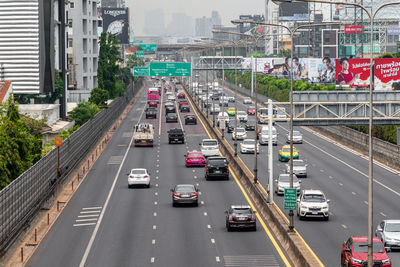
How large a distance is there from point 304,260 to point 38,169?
23.7 meters

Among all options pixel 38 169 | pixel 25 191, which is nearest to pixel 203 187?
pixel 38 169

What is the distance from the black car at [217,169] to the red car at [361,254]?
3436 centimetres

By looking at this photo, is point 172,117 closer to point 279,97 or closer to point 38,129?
point 279,97

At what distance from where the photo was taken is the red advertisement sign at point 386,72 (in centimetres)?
8238

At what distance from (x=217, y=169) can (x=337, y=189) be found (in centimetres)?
1030

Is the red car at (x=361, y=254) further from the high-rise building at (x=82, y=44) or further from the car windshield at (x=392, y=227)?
the high-rise building at (x=82, y=44)

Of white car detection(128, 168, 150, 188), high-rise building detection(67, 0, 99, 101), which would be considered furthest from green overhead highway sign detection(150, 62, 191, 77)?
white car detection(128, 168, 150, 188)

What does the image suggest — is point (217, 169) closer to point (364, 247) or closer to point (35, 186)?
point (35, 186)

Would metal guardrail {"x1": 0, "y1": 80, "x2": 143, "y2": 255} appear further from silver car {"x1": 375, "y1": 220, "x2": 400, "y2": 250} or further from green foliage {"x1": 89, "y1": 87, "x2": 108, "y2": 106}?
green foliage {"x1": 89, "y1": 87, "x2": 108, "y2": 106}

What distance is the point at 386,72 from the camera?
83125 millimetres

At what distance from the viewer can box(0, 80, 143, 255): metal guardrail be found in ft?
133

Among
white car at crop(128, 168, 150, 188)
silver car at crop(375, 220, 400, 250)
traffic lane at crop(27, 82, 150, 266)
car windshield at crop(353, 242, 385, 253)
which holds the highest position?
car windshield at crop(353, 242, 385, 253)

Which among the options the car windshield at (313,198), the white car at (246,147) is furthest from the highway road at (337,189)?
the car windshield at (313,198)

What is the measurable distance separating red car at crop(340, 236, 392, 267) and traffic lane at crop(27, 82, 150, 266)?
12.1 metres
